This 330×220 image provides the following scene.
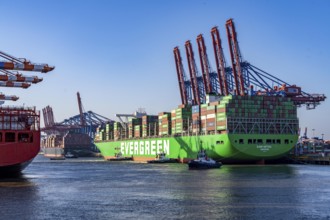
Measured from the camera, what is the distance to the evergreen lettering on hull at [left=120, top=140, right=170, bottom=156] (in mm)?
123719

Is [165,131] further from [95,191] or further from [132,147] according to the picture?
[95,191]

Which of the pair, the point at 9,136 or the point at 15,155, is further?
the point at 9,136

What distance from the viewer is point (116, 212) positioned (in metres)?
32.9

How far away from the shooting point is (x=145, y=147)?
135 metres

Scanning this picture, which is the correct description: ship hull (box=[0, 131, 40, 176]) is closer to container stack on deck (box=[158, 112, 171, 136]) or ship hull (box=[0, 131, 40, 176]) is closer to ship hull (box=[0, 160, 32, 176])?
ship hull (box=[0, 160, 32, 176])

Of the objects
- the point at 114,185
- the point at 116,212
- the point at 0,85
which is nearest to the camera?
the point at 116,212

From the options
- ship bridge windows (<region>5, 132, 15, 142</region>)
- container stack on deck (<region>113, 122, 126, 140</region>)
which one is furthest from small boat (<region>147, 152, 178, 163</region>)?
ship bridge windows (<region>5, 132, 15, 142</region>)

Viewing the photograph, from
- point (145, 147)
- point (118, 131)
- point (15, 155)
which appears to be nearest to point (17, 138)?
point (15, 155)

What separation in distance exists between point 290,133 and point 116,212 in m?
75.9

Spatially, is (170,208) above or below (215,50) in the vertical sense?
below

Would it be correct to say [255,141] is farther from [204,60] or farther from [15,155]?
[15,155]

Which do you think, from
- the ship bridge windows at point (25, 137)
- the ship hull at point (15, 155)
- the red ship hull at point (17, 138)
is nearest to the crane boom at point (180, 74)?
the red ship hull at point (17, 138)

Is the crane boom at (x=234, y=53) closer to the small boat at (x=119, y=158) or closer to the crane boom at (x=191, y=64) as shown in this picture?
the crane boom at (x=191, y=64)

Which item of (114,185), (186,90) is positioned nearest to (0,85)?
(114,185)
